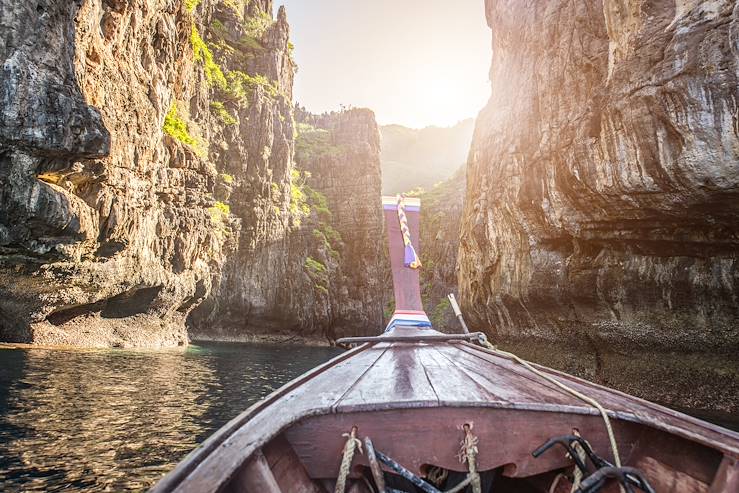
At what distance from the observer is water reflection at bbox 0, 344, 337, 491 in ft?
12.5

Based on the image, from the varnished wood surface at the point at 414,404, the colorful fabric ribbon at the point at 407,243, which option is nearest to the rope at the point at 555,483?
the varnished wood surface at the point at 414,404

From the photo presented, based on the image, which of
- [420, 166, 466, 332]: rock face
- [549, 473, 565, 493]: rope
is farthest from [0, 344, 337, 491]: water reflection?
[420, 166, 466, 332]: rock face

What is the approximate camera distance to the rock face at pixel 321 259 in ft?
100

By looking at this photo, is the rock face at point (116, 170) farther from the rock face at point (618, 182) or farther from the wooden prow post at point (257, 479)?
the rock face at point (618, 182)

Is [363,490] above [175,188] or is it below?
below

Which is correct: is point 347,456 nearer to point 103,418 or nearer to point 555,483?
point 555,483

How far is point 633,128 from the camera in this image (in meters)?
8.73

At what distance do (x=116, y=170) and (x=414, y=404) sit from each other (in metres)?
17.5

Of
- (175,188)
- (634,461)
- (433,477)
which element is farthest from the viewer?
(175,188)

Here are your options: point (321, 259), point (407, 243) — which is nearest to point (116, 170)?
point (407, 243)

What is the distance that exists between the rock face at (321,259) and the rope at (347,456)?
27660 mm

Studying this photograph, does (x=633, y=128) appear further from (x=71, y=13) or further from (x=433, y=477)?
(x=71, y=13)

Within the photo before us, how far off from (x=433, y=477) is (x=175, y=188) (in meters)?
22.1

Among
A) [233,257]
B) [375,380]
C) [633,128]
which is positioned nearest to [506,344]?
[633,128]
